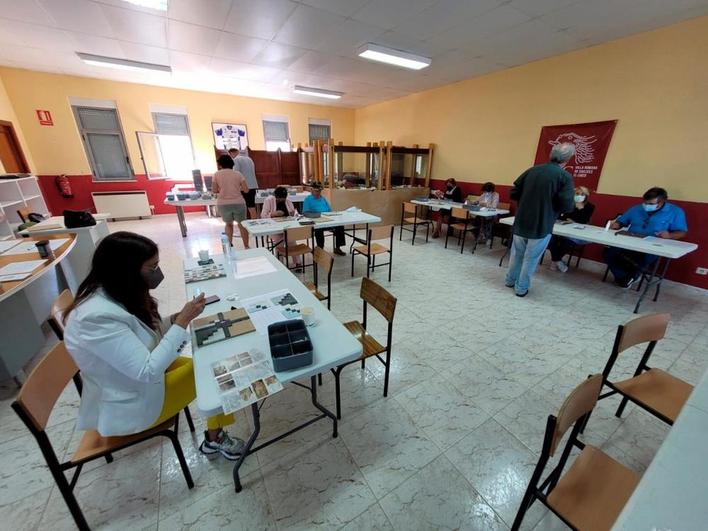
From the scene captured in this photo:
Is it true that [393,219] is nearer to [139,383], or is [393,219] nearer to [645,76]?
[645,76]

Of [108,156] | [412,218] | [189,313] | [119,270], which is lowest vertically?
[412,218]

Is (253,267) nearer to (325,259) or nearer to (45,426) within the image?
(325,259)

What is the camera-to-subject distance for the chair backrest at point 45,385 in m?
0.96

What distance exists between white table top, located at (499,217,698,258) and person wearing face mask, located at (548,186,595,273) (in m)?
0.35

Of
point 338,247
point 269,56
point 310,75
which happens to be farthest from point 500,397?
point 310,75

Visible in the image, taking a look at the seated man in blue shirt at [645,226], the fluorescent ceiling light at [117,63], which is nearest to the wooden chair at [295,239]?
the seated man in blue shirt at [645,226]

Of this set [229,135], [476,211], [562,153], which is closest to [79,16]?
[229,135]

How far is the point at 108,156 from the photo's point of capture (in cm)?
646

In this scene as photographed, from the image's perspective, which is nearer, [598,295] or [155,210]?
[598,295]

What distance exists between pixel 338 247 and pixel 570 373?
11.3 ft

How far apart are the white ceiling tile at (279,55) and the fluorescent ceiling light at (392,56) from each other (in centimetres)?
94

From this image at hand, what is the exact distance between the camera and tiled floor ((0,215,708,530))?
Answer: 132 centimetres

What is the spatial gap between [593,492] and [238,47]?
5629mm

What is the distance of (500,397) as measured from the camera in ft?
6.46
